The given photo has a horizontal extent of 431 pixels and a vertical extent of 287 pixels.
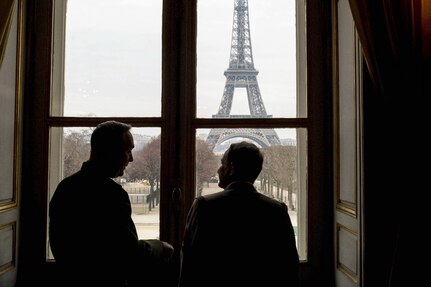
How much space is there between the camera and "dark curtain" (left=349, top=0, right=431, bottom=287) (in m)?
1.47

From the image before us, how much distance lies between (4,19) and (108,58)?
54 centimetres

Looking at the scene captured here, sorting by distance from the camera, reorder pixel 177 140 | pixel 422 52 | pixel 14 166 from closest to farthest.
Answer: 1. pixel 422 52
2. pixel 14 166
3. pixel 177 140

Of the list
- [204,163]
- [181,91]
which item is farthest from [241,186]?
[181,91]

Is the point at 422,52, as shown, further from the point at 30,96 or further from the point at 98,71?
the point at 30,96

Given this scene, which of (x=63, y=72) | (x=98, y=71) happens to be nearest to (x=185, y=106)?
(x=98, y=71)

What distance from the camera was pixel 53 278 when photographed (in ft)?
6.42

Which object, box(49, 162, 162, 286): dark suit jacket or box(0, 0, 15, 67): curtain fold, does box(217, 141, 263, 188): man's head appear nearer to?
box(49, 162, 162, 286): dark suit jacket

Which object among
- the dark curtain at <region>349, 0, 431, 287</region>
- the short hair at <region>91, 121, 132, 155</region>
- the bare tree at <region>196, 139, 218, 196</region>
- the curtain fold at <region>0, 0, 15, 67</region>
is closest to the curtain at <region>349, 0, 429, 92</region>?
the dark curtain at <region>349, 0, 431, 287</region>

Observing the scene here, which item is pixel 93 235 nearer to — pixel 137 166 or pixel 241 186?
pixel 241 186

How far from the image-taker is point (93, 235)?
118cm

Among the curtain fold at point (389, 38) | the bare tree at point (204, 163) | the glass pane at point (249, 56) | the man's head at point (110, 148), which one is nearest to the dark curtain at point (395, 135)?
the curtain fold at point (389, 38)

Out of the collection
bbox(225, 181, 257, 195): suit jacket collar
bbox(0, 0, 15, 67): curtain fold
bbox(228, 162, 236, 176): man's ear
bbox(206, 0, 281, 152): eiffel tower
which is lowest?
bbox(225, 181, 257, 195): suit jacket collar

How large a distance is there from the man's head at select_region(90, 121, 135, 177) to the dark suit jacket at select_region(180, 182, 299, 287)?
262 millimetres

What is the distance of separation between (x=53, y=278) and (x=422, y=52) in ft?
5.76
